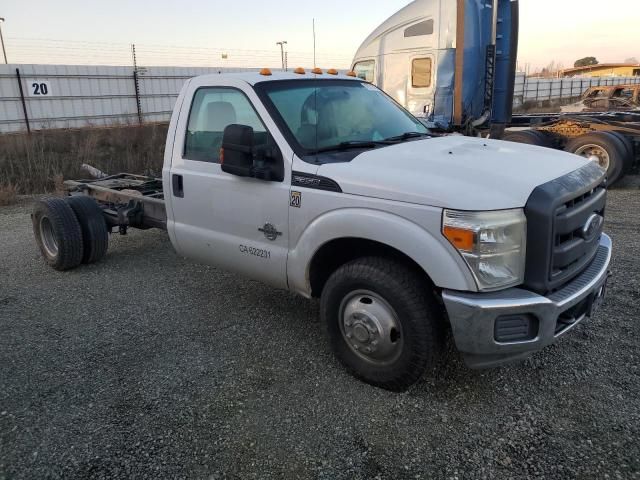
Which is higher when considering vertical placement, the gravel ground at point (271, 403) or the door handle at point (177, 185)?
the door handle at point (177, 185)

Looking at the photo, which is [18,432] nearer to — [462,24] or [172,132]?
[172,132]

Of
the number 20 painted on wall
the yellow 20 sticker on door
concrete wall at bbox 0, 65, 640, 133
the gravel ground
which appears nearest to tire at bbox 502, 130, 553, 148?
the gravel ground

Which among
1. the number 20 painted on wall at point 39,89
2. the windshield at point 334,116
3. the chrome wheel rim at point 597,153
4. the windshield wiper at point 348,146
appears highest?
the number 20 painted on wall at point 39,89

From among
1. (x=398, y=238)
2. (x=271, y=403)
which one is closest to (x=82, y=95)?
(x=271, y=403)

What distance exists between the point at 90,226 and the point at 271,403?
3.69m

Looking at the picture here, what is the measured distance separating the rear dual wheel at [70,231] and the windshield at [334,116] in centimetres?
312

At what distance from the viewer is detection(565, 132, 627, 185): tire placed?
9.44 metres

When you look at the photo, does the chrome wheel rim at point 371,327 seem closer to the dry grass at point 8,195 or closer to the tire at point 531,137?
the tire at point 531,137

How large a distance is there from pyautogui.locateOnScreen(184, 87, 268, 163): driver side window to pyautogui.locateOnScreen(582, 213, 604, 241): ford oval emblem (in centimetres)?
228

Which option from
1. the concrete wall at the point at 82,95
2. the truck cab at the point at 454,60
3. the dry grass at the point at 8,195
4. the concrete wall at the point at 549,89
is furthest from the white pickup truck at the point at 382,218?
the concrete wall at the point at 549,89

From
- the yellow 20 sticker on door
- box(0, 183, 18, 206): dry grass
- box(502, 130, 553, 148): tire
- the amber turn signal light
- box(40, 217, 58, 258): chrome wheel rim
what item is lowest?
box(0, 183, 18, 206): dry grass

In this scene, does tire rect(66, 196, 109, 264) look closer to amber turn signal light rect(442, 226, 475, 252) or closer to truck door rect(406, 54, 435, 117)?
amber turn signal light rect(442, 226, 475, 252)

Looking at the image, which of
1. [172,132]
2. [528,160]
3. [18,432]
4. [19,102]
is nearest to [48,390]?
[18,432]

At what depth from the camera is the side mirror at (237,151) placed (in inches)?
140
